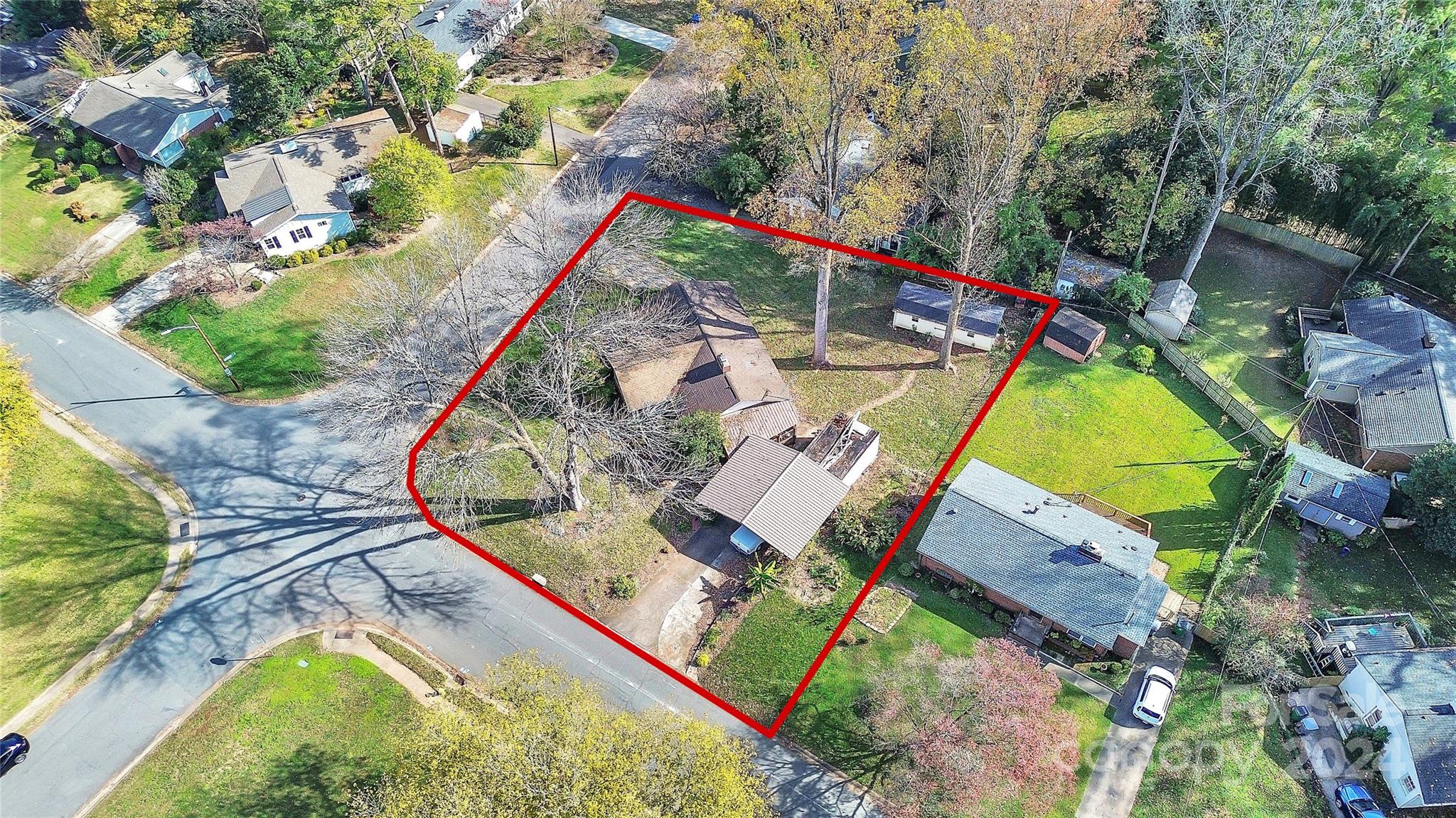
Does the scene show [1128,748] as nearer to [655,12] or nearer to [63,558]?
[63,558]

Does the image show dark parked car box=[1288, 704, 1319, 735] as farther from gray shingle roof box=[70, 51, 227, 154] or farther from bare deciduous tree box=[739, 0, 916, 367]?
gray shingle roof box=[70, 51, 227, 154]

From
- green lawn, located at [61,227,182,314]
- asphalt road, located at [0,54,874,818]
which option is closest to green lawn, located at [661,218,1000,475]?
asphalt road, located at [0,54,874,818]

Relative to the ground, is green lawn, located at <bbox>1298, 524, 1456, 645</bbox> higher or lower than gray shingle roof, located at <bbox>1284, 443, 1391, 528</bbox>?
lower

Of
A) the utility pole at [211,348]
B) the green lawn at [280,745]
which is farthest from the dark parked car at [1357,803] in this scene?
the utility pole at [211,348]

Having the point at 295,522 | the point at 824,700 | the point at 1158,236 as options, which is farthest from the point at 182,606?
the point at 1158,236

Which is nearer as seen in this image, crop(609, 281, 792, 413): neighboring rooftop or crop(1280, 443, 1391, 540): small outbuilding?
crop(1280, 443, 1391, 540): small outbuilding

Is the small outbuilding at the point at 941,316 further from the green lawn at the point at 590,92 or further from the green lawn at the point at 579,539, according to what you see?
the green lawn at the point at 590,92

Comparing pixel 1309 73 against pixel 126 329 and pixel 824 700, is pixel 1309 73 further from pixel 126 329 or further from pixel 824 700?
pixel 126 329
